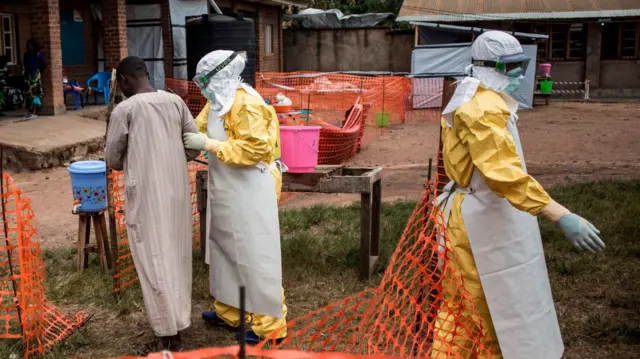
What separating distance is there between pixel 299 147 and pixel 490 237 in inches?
99.0

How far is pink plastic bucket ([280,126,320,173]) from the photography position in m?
5.43

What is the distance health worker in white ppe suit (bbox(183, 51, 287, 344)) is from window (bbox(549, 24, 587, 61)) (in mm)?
21111

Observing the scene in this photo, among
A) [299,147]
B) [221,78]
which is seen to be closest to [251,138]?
[221,78]

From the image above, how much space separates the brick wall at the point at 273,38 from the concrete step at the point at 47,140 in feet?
29.8

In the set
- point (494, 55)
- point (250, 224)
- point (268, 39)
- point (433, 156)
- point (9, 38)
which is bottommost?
point (433, 156)

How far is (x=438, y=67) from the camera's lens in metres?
20.5

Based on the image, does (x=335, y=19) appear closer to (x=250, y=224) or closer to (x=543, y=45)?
(x=543, y=45)

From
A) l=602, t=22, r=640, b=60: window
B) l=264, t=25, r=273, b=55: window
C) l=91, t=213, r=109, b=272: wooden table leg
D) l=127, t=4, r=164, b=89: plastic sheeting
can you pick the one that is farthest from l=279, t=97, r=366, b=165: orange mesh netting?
l=602, t=22, r=640, b=60: window

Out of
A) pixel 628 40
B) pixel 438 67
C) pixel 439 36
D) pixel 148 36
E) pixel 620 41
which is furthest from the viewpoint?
pixel 628 40

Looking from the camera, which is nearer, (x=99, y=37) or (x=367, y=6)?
(x=99, y=37)

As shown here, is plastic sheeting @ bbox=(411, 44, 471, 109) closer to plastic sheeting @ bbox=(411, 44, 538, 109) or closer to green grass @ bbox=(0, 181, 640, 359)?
plastic sheeting @ bbox=(411, 44, 538, 109)

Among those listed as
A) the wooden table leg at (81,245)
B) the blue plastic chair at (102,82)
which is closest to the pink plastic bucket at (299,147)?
the wooden table leg at (81,245)

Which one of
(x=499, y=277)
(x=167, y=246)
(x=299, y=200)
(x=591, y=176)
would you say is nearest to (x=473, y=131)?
(x=499, y=277)

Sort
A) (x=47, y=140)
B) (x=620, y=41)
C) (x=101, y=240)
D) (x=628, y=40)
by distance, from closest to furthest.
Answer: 1. (x=101, y=240)
2. (x=47, y=140)
3. (x=620, y=41)
4. (x=628, y=40)
